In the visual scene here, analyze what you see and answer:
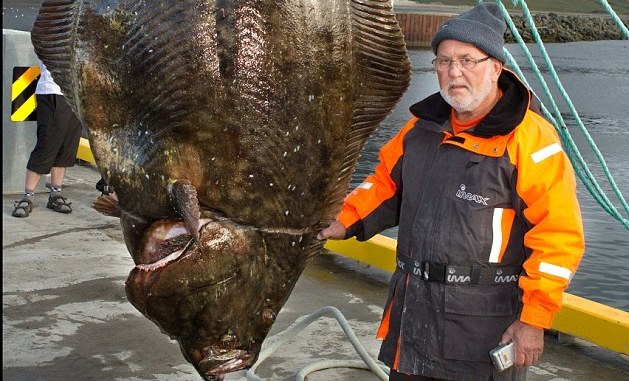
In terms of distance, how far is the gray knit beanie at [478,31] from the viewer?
3016mm

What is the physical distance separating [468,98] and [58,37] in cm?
133

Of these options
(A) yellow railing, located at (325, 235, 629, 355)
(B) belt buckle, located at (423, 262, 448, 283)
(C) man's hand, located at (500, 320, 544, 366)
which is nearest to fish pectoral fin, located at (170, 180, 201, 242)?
(B) belt buckle, located at (423, 262, 448, 283)

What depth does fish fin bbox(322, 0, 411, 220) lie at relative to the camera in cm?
247

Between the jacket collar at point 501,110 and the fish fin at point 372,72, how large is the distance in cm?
57

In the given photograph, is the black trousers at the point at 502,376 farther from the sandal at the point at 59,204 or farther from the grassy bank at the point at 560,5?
the grassy bank at the point at 560,5

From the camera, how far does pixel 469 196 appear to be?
3.11 m

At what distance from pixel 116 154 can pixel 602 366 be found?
3.56m

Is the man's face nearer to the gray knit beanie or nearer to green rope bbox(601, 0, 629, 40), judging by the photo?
the gray knit beanie

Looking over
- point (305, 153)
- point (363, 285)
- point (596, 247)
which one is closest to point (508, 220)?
point (305, 153)

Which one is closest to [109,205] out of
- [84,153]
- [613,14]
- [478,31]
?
[478,31]

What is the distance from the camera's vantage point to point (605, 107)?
2469 cm

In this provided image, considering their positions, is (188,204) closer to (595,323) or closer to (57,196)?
(595,323)

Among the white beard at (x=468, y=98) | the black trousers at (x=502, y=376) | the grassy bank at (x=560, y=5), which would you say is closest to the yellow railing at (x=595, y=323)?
the black trousers at (x=502, y=376)

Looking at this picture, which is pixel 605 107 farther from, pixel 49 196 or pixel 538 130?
pixel 538 130
